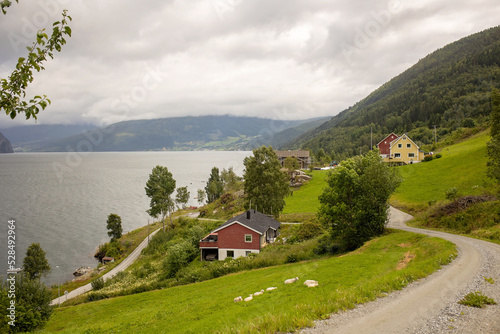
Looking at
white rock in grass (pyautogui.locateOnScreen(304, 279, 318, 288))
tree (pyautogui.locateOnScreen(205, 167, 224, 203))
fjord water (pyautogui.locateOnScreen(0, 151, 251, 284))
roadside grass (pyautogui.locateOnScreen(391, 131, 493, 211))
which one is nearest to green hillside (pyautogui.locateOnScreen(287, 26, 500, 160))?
tree (pyautogui.locateOnScreen(205, 167, 224, 203))

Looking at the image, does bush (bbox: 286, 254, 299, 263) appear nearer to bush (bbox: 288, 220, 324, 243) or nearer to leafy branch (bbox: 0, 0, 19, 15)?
bush (bbox: 288, 220, 324, 243)

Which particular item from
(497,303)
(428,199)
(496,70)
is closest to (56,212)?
(428,199)

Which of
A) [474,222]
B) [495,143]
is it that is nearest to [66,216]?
[474,222]

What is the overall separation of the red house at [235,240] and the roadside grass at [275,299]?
44.9ft

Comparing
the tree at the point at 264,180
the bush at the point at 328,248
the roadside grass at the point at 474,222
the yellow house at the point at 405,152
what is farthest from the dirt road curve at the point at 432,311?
the yellow house at the point at 405,152

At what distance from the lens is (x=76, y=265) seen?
58.2 m

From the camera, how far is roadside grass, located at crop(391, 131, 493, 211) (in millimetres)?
41781

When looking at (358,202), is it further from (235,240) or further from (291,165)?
(291,165)

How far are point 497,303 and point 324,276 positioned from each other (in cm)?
984

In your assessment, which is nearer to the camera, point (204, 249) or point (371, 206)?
point (371, 206)

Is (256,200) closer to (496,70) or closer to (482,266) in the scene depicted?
(482,266)

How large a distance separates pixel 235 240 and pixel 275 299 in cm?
2691

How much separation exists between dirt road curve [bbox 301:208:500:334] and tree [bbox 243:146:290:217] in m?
33.7

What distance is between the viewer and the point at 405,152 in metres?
79.1
